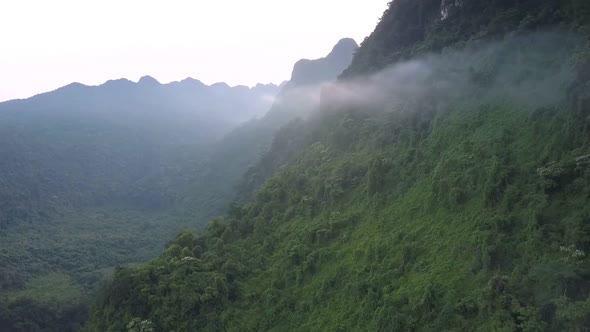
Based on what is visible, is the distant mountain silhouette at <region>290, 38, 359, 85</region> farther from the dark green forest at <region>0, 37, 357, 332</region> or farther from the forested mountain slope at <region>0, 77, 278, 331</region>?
Answer: the forested mountain slope at <region>0, 77, 278, 331</region>

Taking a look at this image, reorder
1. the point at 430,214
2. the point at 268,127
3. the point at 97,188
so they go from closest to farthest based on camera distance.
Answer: the point at 430,214 < the point at 97,188 < the point at 268,127

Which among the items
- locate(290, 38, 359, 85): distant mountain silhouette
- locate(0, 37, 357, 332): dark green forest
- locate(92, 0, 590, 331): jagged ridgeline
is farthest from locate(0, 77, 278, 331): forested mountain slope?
locate(290, 38, 359, 85): distant mountain silhouette

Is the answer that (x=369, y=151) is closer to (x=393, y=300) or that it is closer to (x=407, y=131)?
(x=407, y=131)

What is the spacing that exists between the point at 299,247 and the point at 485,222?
23.2ft

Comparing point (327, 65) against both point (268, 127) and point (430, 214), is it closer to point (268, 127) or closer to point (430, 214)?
point (268, 127)

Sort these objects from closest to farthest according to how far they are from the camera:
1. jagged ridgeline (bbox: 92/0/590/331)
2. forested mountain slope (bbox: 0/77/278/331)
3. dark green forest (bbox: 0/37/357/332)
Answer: jagged ridgeline (bbox: 92/0/590/331), dark green forest (bbox: 0/37/357/332), forested mountain slope (bbox: 0/77/278/331)

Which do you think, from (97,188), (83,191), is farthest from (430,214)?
(97,188)

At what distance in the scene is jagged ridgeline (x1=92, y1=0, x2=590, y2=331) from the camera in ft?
39.6

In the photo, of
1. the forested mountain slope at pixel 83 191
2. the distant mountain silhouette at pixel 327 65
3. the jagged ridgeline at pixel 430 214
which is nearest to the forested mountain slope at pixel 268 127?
the distant mountain silhouette at pixel 327 65

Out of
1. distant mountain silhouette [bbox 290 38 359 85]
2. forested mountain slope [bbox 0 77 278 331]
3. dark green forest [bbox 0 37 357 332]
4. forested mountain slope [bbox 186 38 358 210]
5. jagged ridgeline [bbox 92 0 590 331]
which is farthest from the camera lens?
distant mountain silhouette [bbox 290 38 359 85]

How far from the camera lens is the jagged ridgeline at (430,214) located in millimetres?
12070

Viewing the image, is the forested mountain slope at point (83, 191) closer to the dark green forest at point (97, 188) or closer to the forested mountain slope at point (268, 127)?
the dark green forest at point (97, 188)

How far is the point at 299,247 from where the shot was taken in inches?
724

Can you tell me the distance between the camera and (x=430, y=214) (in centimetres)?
1571
